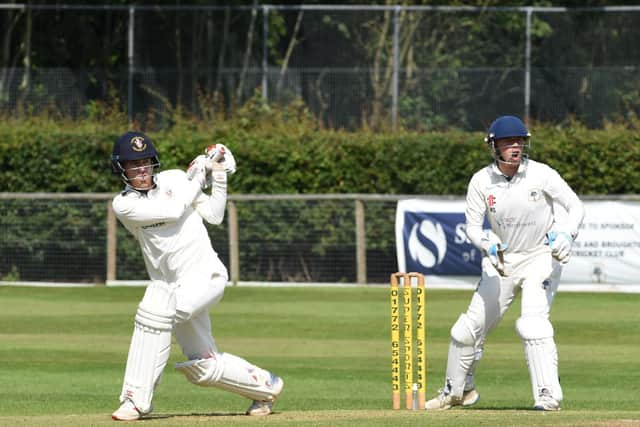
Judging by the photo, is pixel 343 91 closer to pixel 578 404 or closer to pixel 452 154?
pixel 452 154

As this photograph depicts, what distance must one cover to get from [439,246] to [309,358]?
6.11 metres

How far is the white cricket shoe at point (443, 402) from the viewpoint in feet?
30.9

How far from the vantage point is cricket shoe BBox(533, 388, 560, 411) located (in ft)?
28.5

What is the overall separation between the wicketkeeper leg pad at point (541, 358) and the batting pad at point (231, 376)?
167 cm

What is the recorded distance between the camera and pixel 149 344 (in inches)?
313

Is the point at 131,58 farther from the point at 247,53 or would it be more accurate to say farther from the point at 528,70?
the point at 528,70

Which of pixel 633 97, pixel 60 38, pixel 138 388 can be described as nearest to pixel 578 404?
pixel 138 388

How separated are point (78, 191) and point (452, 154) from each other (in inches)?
229

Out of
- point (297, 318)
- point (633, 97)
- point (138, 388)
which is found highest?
point (633, 97)

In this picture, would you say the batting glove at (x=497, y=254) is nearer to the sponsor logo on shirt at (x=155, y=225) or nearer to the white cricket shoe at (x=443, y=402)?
the white cricket shoe at (x=443, y=402)

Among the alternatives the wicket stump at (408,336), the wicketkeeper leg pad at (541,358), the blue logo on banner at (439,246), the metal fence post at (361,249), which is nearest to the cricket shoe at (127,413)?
the wicket stump at (408,336)

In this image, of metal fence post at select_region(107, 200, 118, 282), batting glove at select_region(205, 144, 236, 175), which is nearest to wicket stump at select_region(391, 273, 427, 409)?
batting glove at select_region(205, 144, 236, 175)

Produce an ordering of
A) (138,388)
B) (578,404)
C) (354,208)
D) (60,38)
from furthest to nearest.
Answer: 1. (60,38)
2. (354,208)
3. (578,404)
4. (138,388)

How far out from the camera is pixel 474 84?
21.8m
